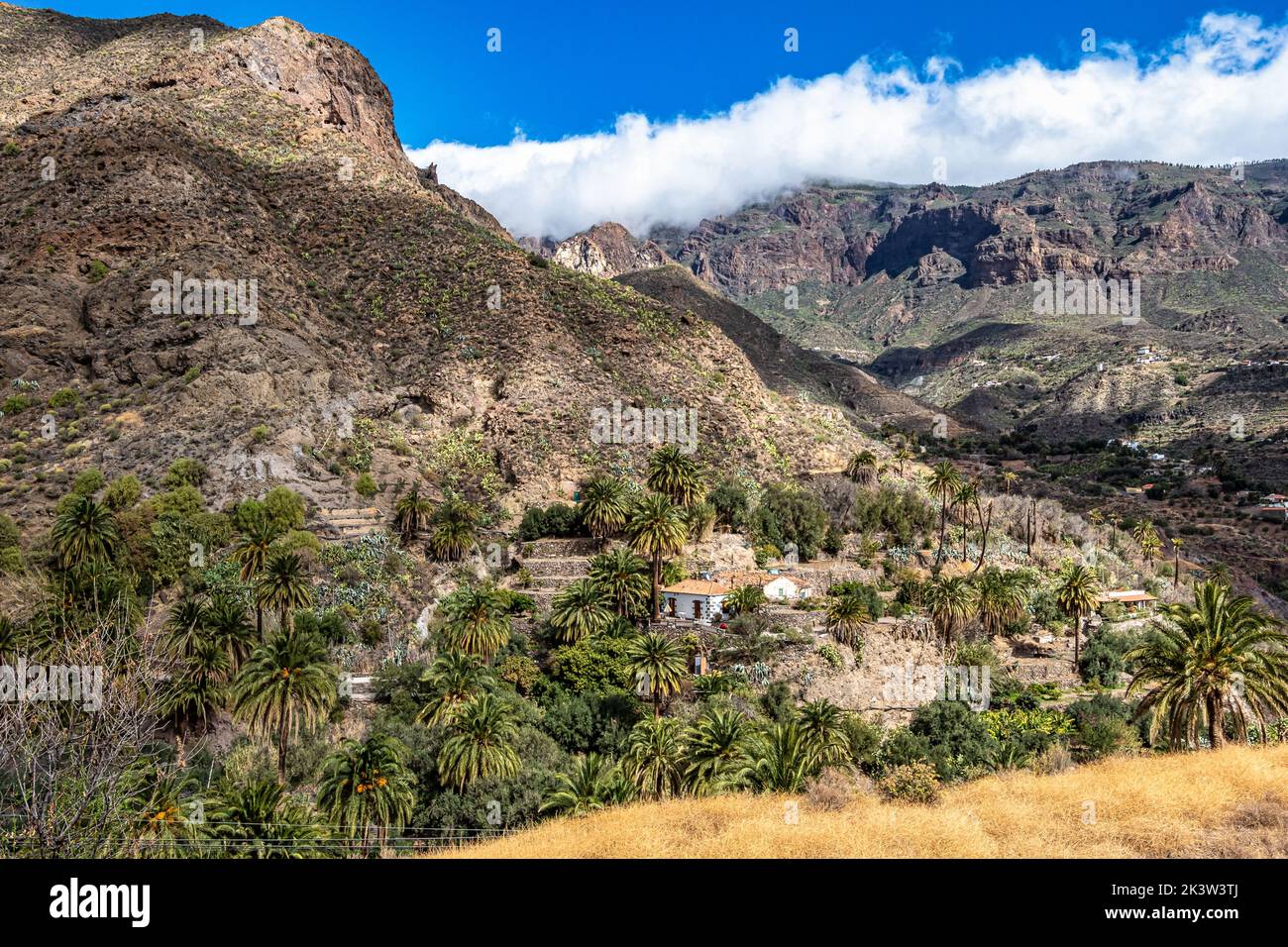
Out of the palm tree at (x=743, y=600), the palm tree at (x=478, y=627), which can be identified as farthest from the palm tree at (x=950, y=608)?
A: the palm tree at (x=478, y=627)

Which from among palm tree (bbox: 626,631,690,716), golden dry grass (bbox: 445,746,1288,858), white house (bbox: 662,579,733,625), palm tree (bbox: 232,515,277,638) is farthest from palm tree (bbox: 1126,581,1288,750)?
palm tree (bbox: 232,515,277,638)

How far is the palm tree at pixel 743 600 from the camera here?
43.9 meters

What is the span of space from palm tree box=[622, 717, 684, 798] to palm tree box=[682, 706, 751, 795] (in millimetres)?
396

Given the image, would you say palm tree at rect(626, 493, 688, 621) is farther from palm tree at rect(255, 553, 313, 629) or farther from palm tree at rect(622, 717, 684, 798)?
palm tree at rect(255, 553, 313, 629)

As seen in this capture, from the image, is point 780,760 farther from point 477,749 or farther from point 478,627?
point 478,627

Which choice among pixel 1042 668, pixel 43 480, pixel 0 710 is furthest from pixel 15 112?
pixel 1042 668

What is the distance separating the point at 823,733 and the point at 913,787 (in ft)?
37.2

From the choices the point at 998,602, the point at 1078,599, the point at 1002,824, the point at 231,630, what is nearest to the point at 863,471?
the point at 998,602

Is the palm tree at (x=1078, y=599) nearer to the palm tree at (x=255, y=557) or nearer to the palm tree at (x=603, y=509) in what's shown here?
the palm tree at (x=603, y=509)

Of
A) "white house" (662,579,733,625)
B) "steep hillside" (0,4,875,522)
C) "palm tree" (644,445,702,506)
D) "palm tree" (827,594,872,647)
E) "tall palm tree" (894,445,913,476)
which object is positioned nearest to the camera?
"palm tree" (827,594,872,647)

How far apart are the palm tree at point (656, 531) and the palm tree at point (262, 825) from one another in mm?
23988

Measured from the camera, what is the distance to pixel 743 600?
44031 millimetres

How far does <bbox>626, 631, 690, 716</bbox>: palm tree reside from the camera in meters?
35.9

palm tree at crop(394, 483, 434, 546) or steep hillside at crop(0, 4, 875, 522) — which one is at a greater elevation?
steep hillside at crop(0, 4, 875, 522)
